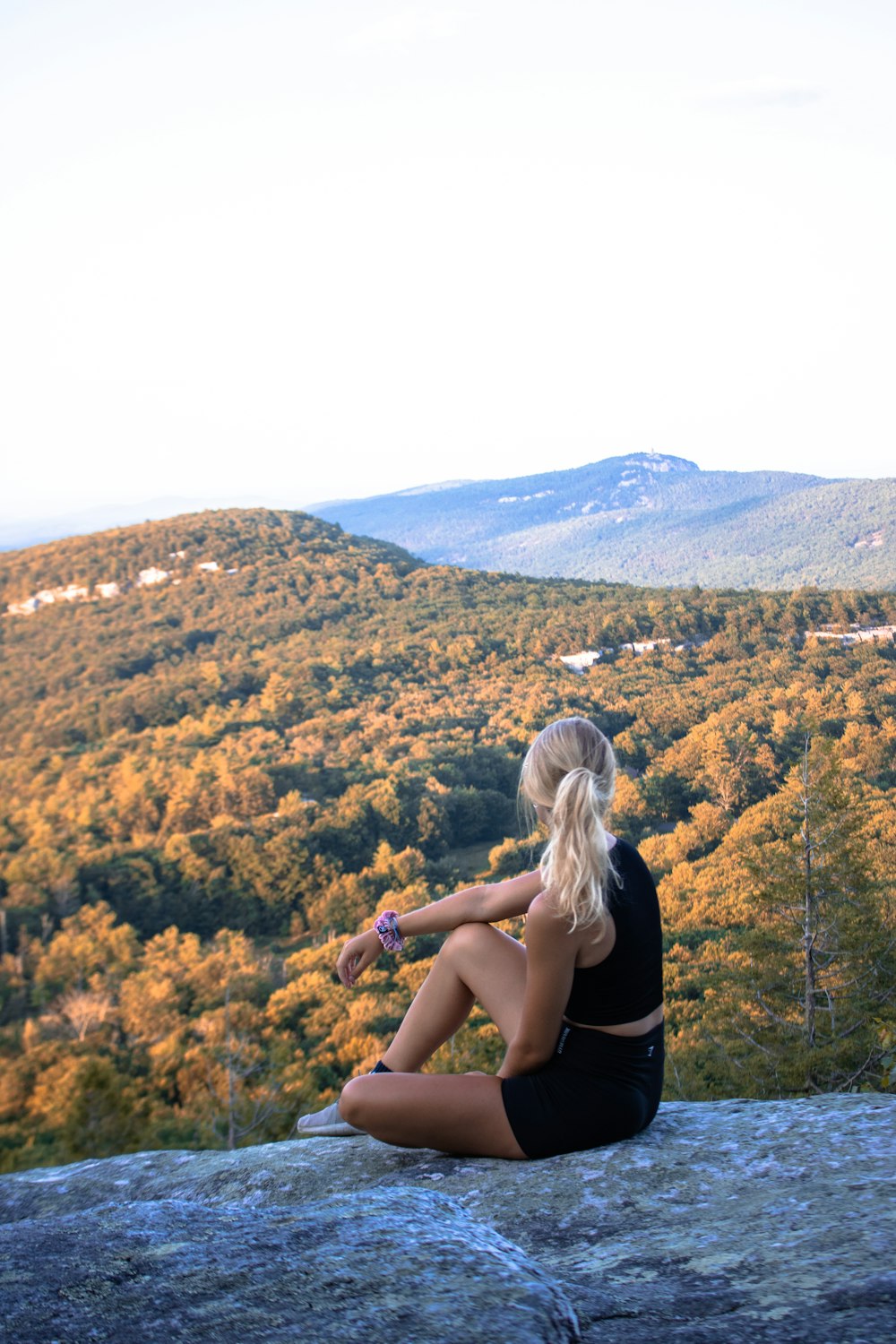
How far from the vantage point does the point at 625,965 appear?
2428 millimetres

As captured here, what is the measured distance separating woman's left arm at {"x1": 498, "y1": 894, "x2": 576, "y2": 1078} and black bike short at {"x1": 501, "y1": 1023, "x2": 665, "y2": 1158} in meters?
0.06

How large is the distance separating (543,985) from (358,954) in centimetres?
102

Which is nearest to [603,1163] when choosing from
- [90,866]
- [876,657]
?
[90,866]

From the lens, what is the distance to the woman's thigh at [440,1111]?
252 centimetres

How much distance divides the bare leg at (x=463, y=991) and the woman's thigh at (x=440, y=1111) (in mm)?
106

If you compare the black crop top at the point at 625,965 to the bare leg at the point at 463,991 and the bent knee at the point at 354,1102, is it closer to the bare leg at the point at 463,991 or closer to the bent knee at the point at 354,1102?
the bare leg at the point at 463,991

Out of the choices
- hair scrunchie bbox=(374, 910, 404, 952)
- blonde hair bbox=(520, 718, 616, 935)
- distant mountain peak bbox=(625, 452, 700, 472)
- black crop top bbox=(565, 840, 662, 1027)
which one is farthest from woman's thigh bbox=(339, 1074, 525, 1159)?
distant mountain peak bbox=(625, 452, 700, 472)

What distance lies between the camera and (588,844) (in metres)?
2.32

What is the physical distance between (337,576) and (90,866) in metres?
43.2

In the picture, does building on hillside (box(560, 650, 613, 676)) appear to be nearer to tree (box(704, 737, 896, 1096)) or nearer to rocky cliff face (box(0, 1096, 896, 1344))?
tree (box(704, 737, 896, 1096))

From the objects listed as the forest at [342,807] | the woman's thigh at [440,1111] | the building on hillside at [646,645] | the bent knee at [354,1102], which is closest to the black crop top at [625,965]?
the woman's thigh at [440,1111]

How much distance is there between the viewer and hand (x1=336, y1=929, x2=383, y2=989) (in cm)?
313

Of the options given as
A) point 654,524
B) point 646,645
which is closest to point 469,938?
point 646,645

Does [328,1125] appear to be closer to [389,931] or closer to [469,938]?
[389,931]
